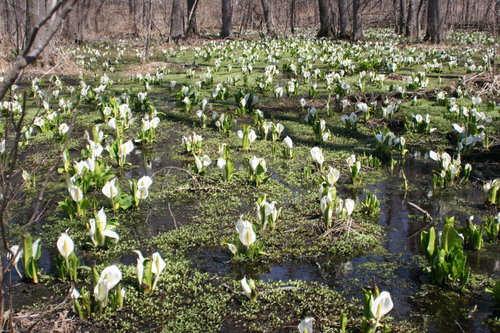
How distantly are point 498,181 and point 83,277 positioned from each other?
10.7 ft

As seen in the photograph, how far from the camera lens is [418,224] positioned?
376 centimetres

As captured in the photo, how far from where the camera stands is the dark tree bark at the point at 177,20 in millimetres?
20797

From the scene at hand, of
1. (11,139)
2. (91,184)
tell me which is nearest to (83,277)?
(91,184)

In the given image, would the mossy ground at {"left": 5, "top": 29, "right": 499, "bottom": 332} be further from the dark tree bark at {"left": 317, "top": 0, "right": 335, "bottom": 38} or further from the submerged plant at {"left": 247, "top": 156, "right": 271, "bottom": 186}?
the dark tree bark at {"left": 317, "top": 0, "right": 335, "bottom": 38}

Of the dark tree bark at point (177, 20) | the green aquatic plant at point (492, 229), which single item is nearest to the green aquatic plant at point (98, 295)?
the green aquatic plant at point (492, 229)

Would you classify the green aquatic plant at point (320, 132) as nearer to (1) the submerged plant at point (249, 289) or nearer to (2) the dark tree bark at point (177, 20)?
(1) the submerged plant at point (249, 289)

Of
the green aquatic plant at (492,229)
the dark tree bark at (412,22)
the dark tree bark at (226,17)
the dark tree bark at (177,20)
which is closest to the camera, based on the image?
the green aquatic plant at (492,229)

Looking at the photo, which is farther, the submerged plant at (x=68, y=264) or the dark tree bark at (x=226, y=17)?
the dark tree bark at (x=226, y=17)

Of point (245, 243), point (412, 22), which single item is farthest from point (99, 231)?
point (412, 22)

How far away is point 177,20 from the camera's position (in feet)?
69.1

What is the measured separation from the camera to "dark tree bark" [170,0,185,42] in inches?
819

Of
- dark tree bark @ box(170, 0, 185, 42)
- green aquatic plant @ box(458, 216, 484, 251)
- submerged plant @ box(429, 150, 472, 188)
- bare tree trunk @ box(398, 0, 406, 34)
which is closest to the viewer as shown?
green aquatic plant @ box(458, 216, 484, 251)

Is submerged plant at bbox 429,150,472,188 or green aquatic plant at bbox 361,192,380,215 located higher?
submerged plant at bbox 429,150,472,188

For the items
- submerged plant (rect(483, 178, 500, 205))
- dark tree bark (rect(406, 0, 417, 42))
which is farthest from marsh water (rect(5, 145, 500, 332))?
dark tree bark (rect(406, 0, 417, 42))
